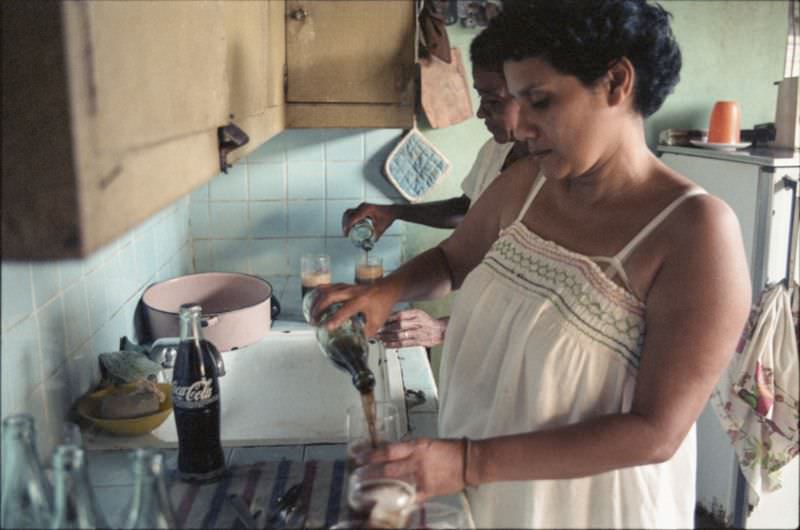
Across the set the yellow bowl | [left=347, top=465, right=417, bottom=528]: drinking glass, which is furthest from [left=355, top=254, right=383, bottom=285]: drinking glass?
[left=347, top=465, right=417, bottom=528]: drinking glass

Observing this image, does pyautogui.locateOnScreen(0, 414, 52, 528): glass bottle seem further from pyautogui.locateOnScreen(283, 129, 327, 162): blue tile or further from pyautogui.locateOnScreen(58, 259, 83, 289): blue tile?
pyautogui.locateOnScreen(283, 129, 327, 162): blue tile

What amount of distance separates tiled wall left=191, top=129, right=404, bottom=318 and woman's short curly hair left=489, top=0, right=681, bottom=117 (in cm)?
140

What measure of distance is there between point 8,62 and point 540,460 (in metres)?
0.67

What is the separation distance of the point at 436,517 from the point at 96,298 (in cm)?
91

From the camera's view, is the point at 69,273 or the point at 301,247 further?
the point at 301,247

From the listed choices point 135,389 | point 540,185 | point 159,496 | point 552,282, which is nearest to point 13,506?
point 159,496

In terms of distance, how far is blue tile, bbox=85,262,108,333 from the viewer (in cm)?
140

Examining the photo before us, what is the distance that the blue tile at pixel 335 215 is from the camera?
2.35 m

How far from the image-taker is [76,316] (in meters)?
1.32

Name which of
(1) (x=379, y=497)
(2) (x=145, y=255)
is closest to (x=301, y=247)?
(2) (x=145, y=255)

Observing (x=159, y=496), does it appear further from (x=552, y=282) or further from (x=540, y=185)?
(x=540, y=185)

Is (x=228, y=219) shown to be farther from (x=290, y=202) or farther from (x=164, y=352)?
(x=164, y=352)

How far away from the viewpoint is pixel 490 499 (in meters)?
0.90

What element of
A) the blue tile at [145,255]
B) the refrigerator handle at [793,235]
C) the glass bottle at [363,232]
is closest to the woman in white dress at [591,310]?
the blue tile at [145,255]
